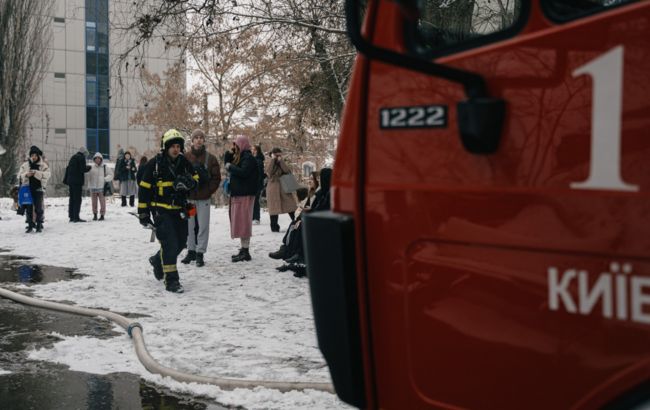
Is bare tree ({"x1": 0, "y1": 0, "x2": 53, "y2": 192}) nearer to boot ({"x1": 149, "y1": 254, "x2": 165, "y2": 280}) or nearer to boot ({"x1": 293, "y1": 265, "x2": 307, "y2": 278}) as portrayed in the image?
boot ({"x1": 149, "y1": 254, "x2": 165, "y2": 280})

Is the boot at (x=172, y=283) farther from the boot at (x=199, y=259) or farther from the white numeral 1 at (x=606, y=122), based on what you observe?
the white numeral 1 at (x=606, y=122)

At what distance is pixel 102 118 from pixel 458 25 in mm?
50732

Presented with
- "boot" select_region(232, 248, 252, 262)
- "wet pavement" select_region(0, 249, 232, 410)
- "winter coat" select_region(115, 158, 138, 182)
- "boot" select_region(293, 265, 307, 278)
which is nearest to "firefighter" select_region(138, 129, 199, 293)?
→ "wet pavement" select_region(0, 249, 232, 410)

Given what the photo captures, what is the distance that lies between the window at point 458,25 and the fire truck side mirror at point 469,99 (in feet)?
0.57

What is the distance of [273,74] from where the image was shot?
464 inches

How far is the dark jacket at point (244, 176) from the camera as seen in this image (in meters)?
10.9

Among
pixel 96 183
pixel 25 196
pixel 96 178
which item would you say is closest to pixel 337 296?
pixel 25 196

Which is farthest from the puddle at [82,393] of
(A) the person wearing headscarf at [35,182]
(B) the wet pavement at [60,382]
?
(A) the person wearing headscarf at [35,182]

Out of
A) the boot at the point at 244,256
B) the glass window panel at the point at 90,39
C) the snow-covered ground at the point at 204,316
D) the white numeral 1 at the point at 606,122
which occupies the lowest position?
the snow-covered ground at the point at 204,316

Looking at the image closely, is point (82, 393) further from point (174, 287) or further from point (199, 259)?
point (199, 259)

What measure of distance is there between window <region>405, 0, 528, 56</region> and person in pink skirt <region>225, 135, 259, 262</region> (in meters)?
8.44

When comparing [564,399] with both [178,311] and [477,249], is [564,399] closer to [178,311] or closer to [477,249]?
[477,249]

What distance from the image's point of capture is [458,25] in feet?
8.26

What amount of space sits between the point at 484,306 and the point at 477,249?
0.54 ft
